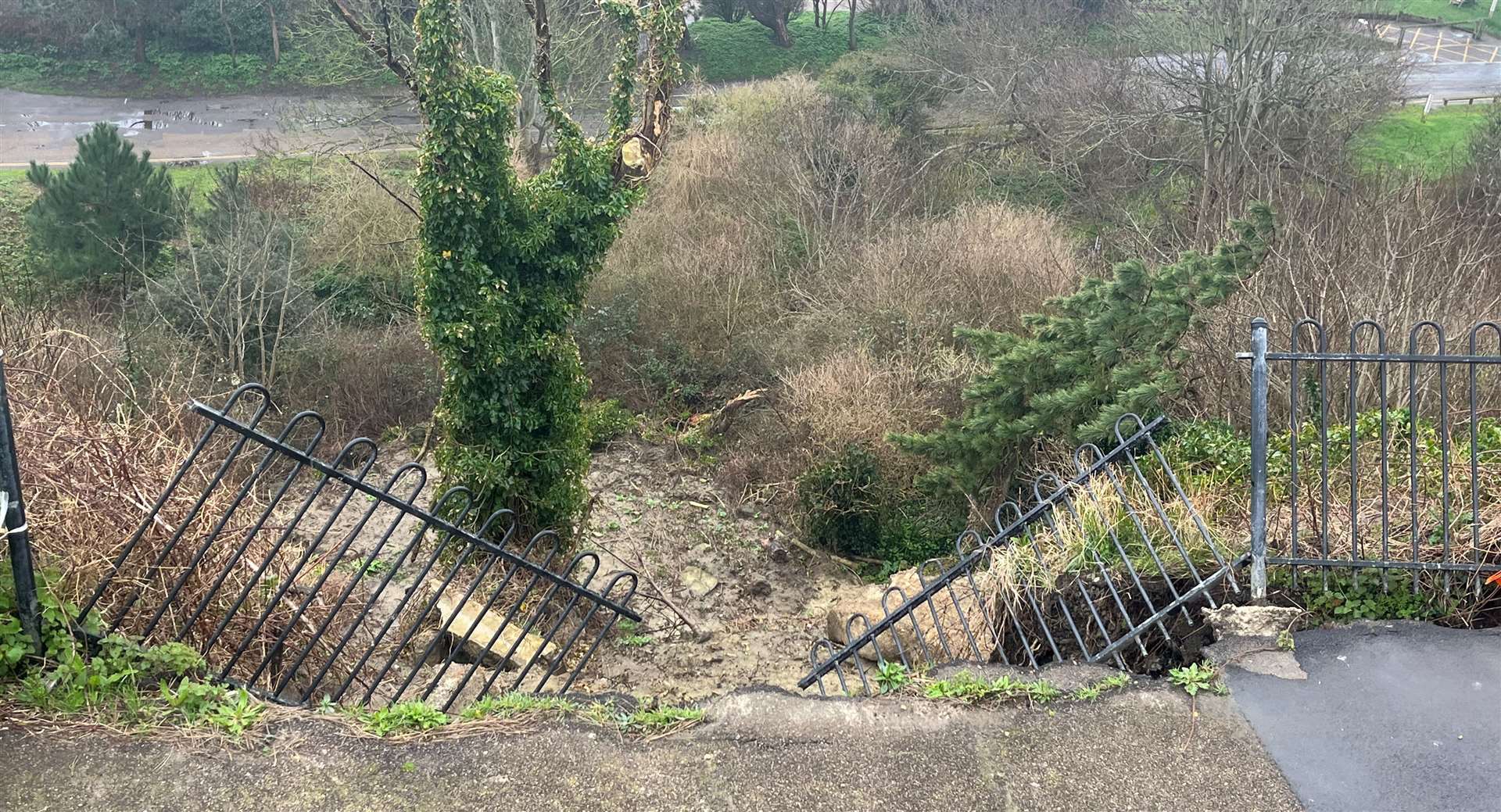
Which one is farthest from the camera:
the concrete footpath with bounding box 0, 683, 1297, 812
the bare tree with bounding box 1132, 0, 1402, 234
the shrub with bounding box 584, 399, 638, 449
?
the bare tree with bounding box 1132, 0, 1402, 234

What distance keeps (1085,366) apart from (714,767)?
271 inches

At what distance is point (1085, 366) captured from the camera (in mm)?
9617

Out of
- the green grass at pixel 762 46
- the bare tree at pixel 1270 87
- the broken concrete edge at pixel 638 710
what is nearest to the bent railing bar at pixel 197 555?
the broken concrete edge at pixel 638 710

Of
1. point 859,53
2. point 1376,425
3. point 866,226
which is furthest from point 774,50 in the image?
point 1376,425

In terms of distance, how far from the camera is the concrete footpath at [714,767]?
354cm

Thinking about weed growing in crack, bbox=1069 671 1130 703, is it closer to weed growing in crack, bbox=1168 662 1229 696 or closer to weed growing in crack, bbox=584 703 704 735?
weed growing in crack, bbox=1168 662 1229 696

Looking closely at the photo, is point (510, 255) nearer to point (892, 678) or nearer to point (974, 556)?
point (974, 556)

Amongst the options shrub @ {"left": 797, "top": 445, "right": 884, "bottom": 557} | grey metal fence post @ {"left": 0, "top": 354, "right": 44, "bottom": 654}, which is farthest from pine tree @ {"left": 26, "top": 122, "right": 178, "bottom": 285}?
grey metal fence post @ {"left": 0, "top": 354, "right": 44, "bottom": 654}

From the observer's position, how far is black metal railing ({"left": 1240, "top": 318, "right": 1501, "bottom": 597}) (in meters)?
4.68

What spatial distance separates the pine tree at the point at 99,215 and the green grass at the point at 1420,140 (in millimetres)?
20627

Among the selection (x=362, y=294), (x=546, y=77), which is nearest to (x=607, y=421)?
(x=546, y=77)

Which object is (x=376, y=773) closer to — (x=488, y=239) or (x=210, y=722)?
(x=210, y=722)

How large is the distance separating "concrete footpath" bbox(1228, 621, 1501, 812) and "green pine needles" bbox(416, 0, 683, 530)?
6890 millimetres

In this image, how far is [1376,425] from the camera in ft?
22.8
